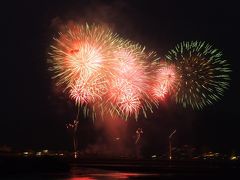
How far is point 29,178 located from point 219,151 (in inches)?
5561

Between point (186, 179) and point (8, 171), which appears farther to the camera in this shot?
point (8, 171)

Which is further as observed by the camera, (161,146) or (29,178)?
(161,146)

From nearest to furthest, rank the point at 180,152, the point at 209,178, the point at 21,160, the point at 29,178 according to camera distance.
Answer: the point at 29,178 → the point at 209,178 → the point at 21,160 → the point at 180,152

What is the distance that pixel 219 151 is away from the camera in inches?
7303

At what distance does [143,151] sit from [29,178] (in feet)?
430

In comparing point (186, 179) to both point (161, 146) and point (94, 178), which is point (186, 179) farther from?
point (161, 146)

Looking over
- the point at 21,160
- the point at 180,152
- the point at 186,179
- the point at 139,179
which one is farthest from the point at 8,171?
the point at 180,152

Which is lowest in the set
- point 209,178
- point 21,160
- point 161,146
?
point 209,178

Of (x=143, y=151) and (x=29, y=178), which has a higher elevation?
(x=143, y=151)

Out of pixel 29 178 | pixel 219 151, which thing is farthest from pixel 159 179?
pixel 219 151

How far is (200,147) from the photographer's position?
188 metres

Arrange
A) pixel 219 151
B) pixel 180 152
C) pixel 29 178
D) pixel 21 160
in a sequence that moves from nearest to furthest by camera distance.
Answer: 1. pixel 29 178
2. pixel 21 160
3. pixel 180 152
4. pixel 219 151

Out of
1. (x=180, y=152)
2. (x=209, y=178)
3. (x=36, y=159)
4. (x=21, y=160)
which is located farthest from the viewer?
(x=180, y=152)

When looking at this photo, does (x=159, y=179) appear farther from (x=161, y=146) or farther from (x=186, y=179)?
(x=161, y=146)
